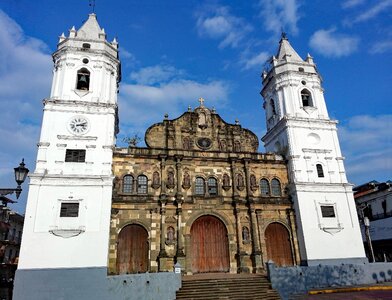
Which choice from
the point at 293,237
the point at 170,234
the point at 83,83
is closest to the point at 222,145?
the point at 170,234

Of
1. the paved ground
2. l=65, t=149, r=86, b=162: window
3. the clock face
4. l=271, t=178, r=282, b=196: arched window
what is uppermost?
the clock face

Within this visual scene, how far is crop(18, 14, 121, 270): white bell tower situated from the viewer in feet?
62.8

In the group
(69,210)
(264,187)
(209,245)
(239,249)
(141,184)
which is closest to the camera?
(69,210)

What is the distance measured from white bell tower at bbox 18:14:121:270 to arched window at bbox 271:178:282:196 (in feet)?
42.3

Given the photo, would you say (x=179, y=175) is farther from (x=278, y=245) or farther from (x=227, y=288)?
(x=278, y=245)

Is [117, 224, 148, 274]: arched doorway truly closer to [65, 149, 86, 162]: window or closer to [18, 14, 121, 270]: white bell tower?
[18, 14, 121, 270]: white bell tower

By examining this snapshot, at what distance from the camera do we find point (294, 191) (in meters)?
24.7

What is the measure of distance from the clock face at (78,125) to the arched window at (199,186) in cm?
918

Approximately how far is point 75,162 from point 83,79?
7.11m

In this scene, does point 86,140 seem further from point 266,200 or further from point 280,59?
point 280,59

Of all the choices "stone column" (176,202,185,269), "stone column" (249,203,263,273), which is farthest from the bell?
"stone column" (249,203,263,273)

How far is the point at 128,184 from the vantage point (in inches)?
907

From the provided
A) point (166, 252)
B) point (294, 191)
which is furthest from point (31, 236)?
point (294, 191)

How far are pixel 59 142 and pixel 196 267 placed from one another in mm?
13103
